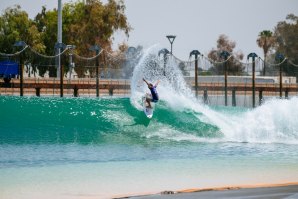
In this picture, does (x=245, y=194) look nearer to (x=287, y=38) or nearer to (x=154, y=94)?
(x=154, y=94)

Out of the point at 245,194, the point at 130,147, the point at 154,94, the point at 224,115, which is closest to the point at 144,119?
the point at 154,94

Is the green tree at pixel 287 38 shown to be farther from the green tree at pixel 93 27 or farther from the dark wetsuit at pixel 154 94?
the dark wetsuit at pixel 154 94

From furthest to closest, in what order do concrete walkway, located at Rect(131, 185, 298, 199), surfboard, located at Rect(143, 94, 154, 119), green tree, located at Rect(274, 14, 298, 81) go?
green tree, located at Rect(274, 14, 298, 81) → surfboard, located at Rect(143, 94, 154, 119) → concrete walkway, located at Rect(131, 185, 298, 199)

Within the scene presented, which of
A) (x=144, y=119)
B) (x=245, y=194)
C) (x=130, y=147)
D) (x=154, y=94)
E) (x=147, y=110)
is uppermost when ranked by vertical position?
(x=154, y=94)

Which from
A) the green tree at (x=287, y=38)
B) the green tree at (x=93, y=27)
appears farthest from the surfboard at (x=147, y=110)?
the green tree at (x=287, y=38)

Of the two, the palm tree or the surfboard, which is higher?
the palm tree

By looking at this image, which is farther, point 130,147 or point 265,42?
point 265,42

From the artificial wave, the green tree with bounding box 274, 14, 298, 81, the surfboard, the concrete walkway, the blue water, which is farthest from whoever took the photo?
the green tree with bounding box 274, 14, 298, 81

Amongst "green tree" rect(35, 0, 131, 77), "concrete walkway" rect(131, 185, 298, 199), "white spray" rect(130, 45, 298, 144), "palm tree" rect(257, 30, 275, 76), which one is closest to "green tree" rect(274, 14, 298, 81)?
"palm tree" rect(257, 30, 275, 76)

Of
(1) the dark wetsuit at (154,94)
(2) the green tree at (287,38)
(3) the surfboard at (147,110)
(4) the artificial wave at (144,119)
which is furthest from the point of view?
(2) the green tree at (287,38)

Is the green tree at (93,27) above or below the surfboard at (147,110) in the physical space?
above

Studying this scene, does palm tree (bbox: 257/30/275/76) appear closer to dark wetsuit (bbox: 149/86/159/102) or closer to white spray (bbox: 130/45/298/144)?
white spray (bbox: 130/45/298/144)

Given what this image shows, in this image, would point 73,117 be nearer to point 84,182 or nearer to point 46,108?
point 46,108

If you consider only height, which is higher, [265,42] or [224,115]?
[265,42]
